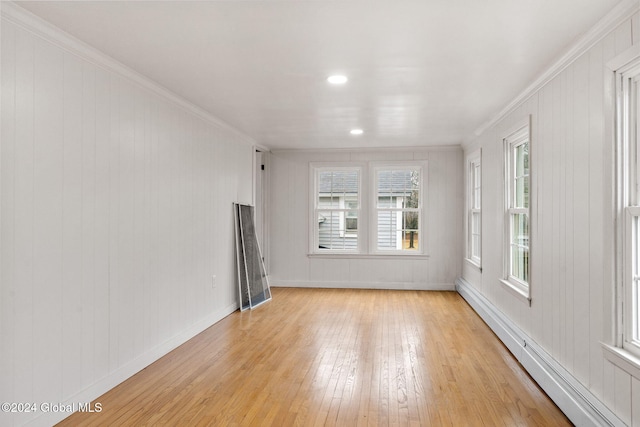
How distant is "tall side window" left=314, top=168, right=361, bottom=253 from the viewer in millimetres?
7598

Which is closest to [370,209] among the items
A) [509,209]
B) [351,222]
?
[351,222]

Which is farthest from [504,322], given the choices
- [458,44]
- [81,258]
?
[81,258]

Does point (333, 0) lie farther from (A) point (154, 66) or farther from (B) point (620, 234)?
(B) point (620, 234)

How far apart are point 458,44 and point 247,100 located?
2132 millimetres

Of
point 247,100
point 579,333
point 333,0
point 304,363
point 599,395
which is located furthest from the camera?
point 247,100

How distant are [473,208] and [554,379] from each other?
3763 millimetres

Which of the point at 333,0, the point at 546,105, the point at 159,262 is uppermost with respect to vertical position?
the point at 333,0

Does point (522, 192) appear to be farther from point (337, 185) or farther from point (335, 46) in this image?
point (337, 185)

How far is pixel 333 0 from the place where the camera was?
2.24 m

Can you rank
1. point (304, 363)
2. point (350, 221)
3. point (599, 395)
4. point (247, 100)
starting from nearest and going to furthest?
1. point (599, 395)
2. point (304, 363)
3. point (247, 100)
4. point (350, 221)

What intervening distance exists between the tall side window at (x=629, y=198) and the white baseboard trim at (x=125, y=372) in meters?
3.24

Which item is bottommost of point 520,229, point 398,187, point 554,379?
point 554,379

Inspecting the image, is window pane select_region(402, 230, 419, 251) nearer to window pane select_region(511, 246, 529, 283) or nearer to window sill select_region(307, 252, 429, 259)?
window sill select_region(307, 252, 429, 259)

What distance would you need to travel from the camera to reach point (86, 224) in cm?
290
